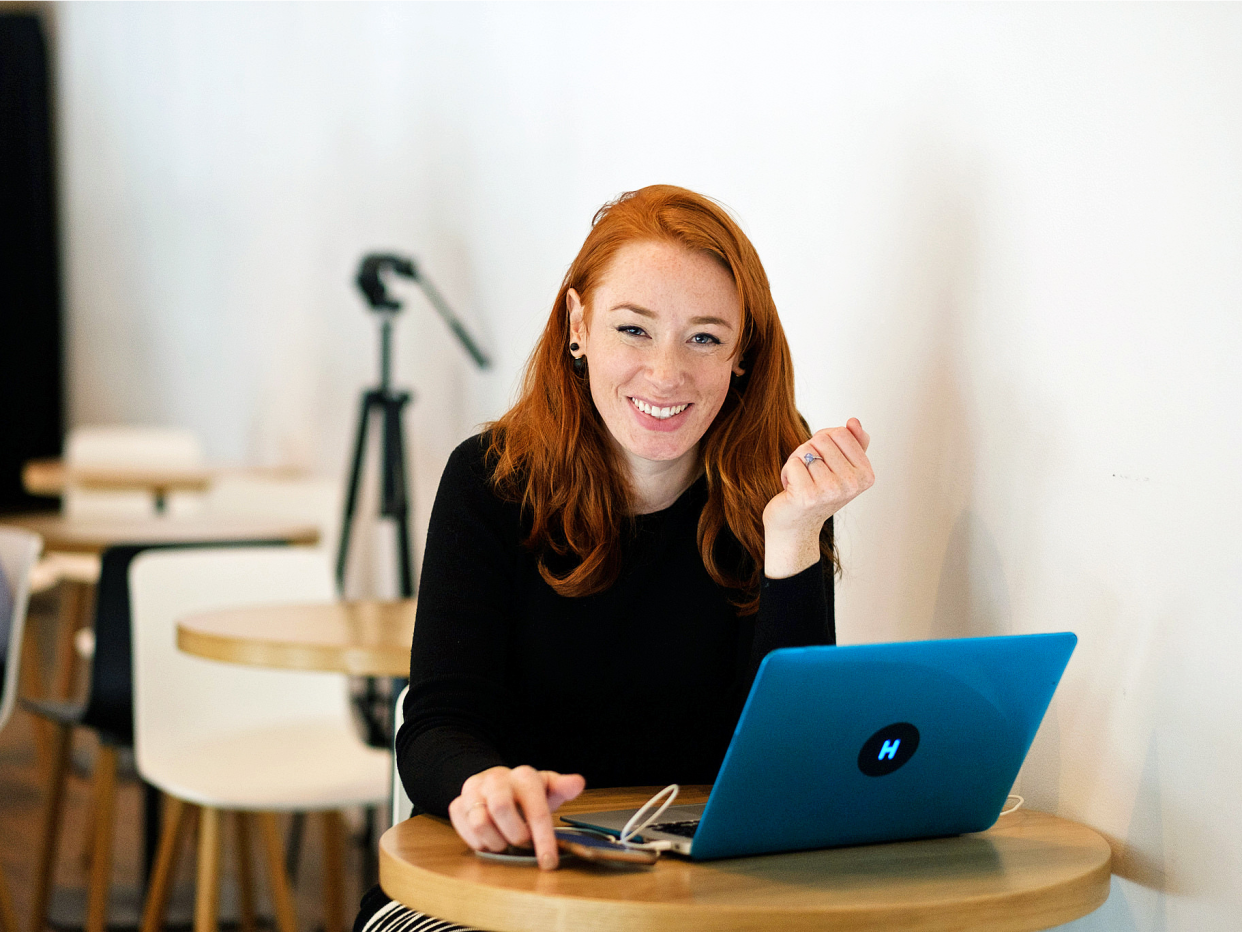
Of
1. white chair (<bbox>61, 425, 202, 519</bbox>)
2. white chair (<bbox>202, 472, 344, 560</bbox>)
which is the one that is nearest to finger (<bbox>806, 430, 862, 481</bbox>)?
white chair (<bbox>202, 472, 344, 560</bbox>)

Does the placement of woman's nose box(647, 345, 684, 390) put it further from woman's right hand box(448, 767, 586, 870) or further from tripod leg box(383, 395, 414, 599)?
tripod leg box(383, 395, 414, 599)

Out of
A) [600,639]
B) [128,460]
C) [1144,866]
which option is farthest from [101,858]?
[128,460]

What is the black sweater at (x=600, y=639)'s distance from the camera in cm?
142

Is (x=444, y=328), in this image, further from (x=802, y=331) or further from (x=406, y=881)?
(x=406, y=881)

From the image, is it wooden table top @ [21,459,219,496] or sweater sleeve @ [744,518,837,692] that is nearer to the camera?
sweater sleeve @ [744,518,837,692]

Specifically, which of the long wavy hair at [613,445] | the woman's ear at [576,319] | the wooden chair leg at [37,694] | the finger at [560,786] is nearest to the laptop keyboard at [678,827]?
the finger at [560,786]

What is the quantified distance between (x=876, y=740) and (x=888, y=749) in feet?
0.06

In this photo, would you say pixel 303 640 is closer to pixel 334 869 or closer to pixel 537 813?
pixel 334 869

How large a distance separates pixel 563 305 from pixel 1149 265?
648 millimetres

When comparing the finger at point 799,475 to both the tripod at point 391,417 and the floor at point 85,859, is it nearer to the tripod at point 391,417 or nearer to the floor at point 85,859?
the tripod at point 391,417

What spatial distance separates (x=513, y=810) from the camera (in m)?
1.04

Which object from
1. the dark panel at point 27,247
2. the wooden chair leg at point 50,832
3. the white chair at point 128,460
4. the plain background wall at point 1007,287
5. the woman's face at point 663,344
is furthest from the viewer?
the dark panel at point 27,247

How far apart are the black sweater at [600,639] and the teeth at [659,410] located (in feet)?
0.45

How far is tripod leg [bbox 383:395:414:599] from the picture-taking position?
3404 millimetres
